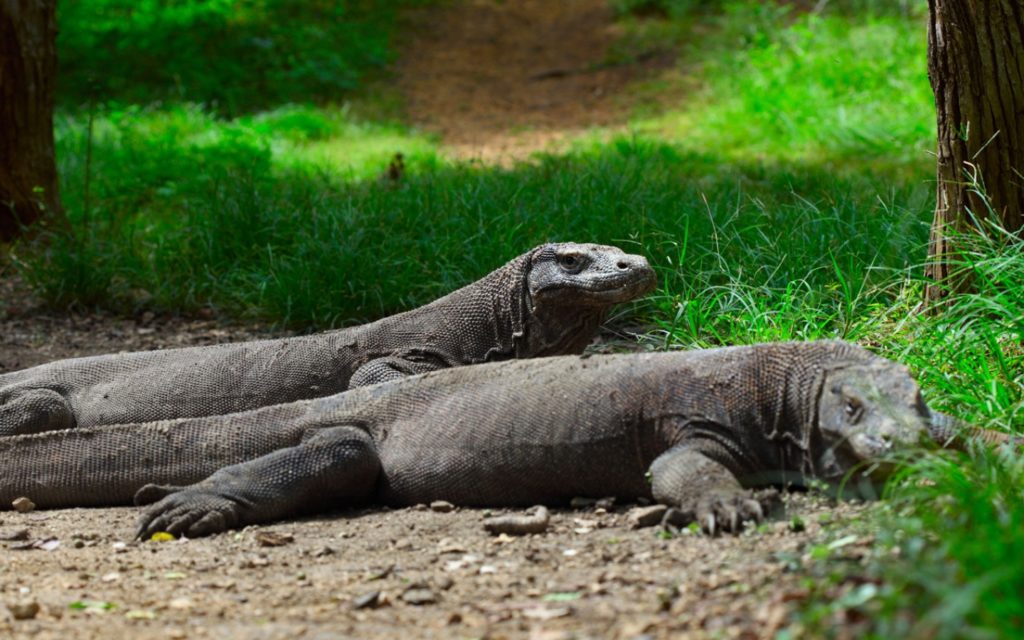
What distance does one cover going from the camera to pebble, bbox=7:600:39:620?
325 cm

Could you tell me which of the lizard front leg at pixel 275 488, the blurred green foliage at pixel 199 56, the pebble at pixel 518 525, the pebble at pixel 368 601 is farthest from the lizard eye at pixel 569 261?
the blurred green foliage at pixel 199 56

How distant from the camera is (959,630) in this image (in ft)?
6.98

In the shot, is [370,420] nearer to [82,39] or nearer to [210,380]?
[210,380]

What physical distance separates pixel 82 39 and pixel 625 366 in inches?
465

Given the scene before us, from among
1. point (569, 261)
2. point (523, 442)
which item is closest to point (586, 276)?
point (569, 261)

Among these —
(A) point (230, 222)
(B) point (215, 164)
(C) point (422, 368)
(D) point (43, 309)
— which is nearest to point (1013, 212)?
(C) point (422, 368)

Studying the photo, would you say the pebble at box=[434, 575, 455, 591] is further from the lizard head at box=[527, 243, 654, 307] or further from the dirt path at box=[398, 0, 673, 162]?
the dirt path at box=[398, 0, 673, 162]

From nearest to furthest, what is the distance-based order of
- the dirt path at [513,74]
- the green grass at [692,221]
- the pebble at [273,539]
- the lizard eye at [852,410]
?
the green grass at [692,221] < the lizard eye at [852,410] < the pebble at [273,539] < the dirt path at [513,74]

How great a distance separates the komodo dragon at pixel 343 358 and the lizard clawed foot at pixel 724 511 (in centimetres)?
182

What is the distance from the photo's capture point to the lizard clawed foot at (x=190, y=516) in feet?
13.8

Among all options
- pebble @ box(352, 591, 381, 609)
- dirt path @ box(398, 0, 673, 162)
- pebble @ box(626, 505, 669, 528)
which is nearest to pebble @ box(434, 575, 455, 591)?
pebble @ box(352, 591, 381, 609)

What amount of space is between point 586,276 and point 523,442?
139 cm

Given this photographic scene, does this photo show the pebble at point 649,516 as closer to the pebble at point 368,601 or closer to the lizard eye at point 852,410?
the lizard eye at point 852,410

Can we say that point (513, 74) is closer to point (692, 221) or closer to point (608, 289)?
point (692, 221)
